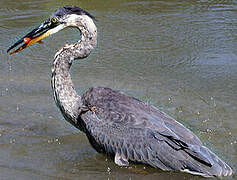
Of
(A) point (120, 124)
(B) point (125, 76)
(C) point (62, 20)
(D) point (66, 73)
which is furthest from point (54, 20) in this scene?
(B) point (125, 76)

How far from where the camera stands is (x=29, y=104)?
7609 millimetres

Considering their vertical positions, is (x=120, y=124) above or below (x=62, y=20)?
below

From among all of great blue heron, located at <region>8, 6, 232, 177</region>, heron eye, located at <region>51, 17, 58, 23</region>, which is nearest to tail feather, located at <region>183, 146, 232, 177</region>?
great blue heron, located at <region>8, 6, 232, 177</region>

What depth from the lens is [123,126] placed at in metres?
6.04

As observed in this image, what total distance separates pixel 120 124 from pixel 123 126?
0.05 metres

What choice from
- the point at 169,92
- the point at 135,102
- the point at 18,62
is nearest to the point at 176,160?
the point at 135,102

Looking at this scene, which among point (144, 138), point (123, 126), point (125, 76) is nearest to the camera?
point (144, 138)

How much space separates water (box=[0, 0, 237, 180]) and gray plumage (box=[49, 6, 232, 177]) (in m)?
0.23

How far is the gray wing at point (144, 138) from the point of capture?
5797mm

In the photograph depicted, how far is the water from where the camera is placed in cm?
624

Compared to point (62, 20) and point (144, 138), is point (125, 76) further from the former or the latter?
point (144, 138)

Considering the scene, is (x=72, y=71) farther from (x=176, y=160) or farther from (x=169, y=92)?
(x=176, y=160)

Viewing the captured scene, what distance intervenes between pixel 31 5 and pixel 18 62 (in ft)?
11.6

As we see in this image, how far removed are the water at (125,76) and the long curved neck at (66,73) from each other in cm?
54
